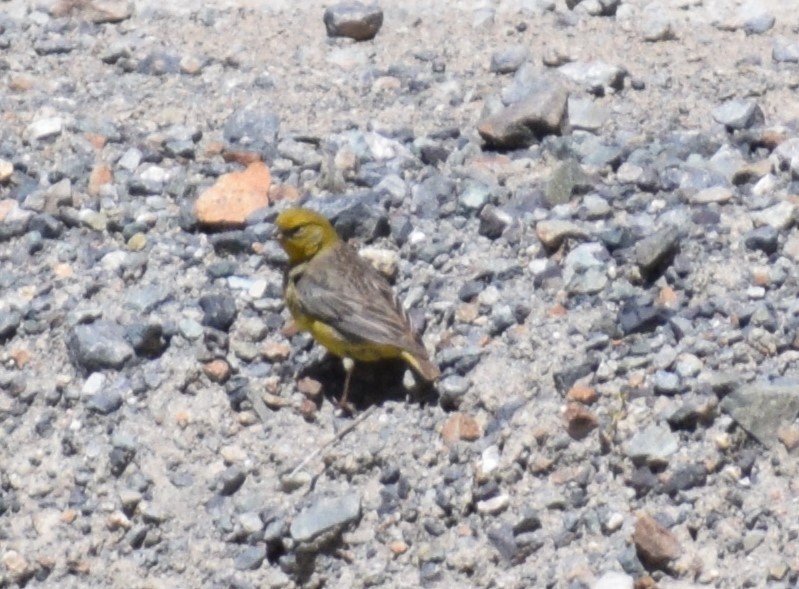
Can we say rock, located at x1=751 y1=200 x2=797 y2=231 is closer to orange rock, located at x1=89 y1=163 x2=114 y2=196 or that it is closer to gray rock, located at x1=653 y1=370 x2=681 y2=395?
gray rock, located at x1=653 y1=370 x2=681 y2=395

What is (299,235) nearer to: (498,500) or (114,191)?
(114,191)

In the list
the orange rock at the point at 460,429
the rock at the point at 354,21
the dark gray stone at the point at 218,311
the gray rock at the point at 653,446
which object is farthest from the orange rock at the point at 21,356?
the rock at the point at 354,21

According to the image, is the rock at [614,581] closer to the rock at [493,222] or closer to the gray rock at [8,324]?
the rock at [493,222]

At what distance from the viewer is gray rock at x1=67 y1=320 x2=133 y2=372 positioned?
802 centimetres

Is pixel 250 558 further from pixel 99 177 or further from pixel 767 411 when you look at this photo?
pixel 99 177

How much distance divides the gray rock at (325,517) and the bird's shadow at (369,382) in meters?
0.61

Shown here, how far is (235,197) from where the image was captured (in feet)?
29.2

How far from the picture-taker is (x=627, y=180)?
8.70 meters

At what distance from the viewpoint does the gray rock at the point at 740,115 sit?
9086 millimetres

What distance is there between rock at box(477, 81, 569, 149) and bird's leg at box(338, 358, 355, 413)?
163cm

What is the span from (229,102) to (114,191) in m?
1.06

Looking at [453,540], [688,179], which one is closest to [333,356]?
[453,540]

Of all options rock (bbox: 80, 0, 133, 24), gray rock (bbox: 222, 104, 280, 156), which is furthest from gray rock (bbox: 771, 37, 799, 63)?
rock (bbox: 80, 0, 133, 24)

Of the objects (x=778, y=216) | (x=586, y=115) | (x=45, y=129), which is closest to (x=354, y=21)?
(x=586, y=115)
